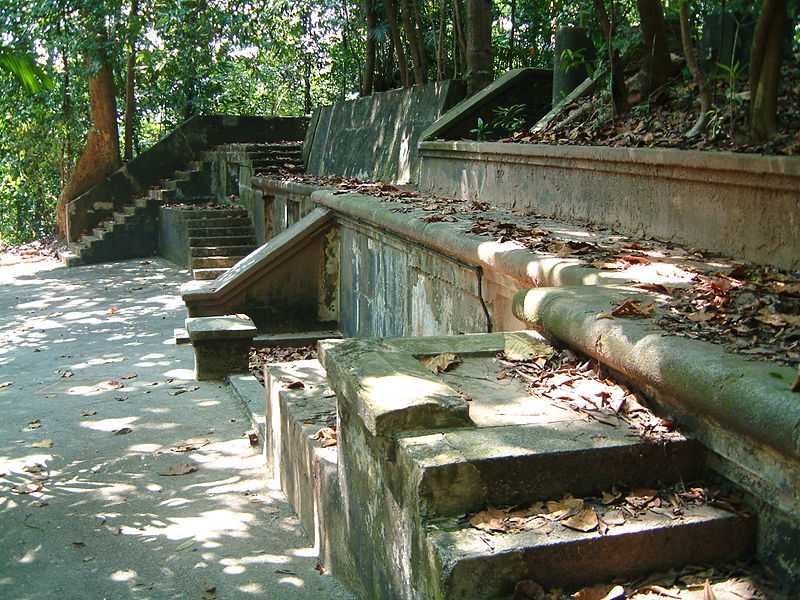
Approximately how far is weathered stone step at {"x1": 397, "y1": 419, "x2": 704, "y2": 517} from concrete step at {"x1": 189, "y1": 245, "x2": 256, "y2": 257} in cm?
1198

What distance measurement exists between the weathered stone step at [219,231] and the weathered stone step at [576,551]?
→ 514 inches

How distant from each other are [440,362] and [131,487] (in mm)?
2729

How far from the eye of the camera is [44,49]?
56.9 feet

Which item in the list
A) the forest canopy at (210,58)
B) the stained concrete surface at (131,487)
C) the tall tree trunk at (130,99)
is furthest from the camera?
the tall tree trunk at (130,99)

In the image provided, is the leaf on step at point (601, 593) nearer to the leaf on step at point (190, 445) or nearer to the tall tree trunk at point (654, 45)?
the leaf on step at point (190, 445)

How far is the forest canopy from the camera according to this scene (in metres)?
12.3

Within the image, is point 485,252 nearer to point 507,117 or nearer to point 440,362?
point 440,362

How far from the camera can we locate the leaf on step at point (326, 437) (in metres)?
4.30

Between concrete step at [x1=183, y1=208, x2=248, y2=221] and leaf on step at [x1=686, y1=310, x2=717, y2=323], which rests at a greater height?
leaf on step at [x1=686, y1=310, x2=717, y2=323]

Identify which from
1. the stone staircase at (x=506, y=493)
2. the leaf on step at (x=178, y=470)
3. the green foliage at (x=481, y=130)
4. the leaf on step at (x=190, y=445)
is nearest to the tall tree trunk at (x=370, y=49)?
the green foliage at (x=481, y=130)

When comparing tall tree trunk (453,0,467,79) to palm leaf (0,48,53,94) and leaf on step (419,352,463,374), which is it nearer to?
palm leaf (0,48,53,94)

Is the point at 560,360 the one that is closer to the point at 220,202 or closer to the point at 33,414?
the point at 33,414

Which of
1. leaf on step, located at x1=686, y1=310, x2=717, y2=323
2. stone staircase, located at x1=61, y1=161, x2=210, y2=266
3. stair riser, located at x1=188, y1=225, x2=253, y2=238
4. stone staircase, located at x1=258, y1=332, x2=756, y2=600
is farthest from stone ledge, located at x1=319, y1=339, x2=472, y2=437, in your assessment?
stone staircase, located at x1=61, y1=161, x2=210, y2=266

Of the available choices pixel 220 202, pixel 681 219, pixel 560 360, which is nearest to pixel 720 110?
pixel 681 219
